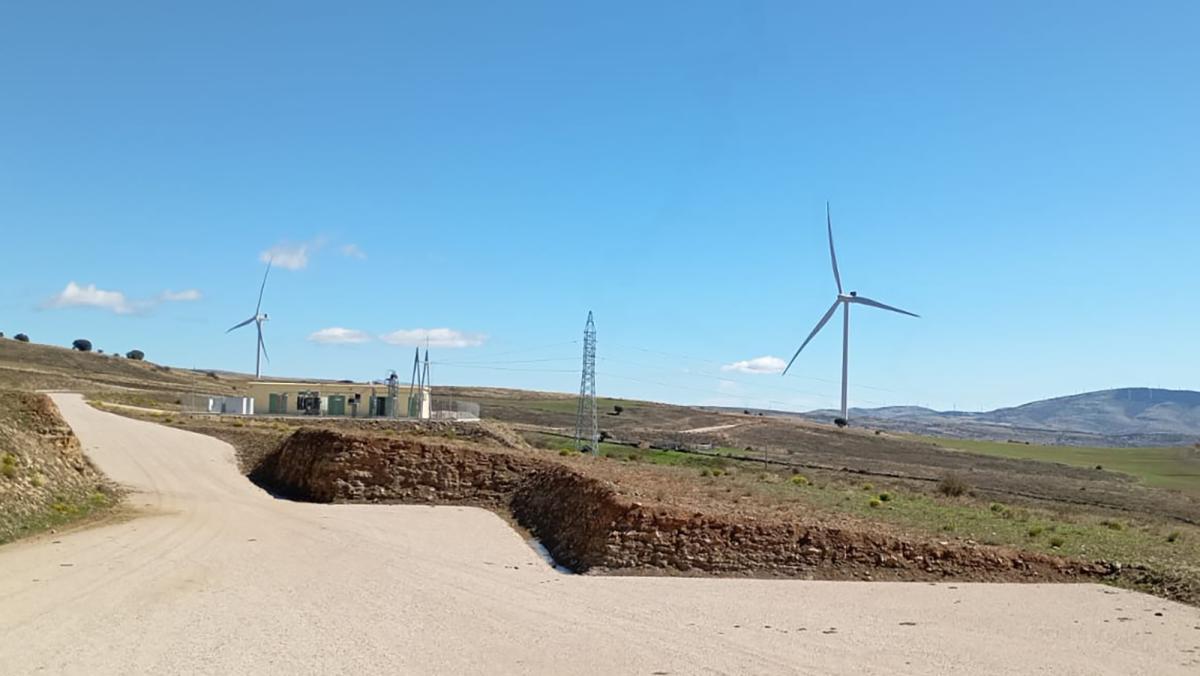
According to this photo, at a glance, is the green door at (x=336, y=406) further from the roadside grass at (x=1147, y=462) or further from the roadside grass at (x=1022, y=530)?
the roadside grass at (x=1147, y=462)

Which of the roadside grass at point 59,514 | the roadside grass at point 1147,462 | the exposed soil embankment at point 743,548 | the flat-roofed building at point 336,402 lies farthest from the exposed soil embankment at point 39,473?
the roadside grass at point 1147,462

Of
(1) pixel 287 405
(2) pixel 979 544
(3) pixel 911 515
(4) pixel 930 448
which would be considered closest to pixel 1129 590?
(2) pixel 979 544

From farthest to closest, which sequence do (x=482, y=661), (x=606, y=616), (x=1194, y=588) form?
(x=1194, y=588) → (x=606, y=616) → (x=482, y=661)

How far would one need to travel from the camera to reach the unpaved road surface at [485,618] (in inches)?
509

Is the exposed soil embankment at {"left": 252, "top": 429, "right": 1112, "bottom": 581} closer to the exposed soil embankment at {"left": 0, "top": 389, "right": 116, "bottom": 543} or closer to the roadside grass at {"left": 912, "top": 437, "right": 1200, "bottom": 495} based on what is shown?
the exposed soil embankment at {"left": 0, "top": 389, "right": 116, "bottom": 543}

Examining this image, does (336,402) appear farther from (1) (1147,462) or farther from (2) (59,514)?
(1) (1147,462)

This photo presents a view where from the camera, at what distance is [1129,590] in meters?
18.8

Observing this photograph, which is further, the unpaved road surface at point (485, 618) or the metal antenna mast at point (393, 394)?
the metal antenna mast at point (393, 394)

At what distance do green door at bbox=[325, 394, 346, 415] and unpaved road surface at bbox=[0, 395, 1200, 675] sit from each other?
40.3 m

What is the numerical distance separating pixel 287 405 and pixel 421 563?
49.2 meters

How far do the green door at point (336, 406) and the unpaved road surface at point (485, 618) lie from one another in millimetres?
40304

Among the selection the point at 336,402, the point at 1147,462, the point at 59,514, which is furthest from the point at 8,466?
the point at 1147,462

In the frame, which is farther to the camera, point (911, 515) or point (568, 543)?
point (911, 515)

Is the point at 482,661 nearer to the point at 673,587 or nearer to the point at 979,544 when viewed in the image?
the point at 673,587
